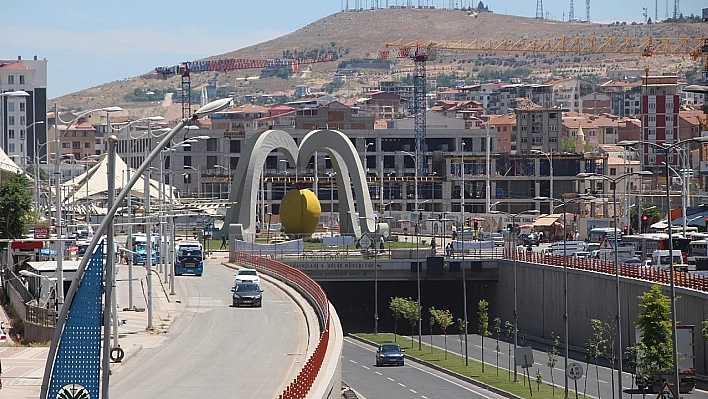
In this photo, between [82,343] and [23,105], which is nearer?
[82,343]

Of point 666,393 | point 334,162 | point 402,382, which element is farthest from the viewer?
point 334,162

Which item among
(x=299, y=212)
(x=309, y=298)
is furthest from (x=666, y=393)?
(x=299, y=212)

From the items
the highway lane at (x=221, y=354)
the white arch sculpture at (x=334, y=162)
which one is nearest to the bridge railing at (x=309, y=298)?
the highway lane at (x=221, y=354)

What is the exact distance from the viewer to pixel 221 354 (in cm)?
4306

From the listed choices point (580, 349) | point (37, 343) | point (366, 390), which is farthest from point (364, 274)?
point (37, 343)

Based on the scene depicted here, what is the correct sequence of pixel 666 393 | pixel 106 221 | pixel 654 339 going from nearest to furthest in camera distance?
pixel 106 221, pixel 666 393, pixel 654 339

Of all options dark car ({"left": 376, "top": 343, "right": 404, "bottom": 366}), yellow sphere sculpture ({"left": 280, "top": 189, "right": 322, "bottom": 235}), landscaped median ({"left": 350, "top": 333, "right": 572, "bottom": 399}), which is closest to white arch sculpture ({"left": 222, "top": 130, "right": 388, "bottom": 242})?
yellow sphere sculpture ({"left": 280, "top": 189, "right": 322, "bottom": 235})

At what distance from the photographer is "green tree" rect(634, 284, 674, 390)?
1762 inches

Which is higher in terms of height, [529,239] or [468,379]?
[529,239]

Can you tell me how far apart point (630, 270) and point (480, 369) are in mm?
9256

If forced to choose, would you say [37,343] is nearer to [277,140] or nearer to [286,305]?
[286,305]

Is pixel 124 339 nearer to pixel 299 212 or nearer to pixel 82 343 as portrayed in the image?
pixel 82 343

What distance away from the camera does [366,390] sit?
53.5m

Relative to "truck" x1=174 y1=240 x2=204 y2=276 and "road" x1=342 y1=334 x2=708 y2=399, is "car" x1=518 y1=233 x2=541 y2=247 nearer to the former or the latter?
"road" x1=342 y1=334 x2=708 y2=399
